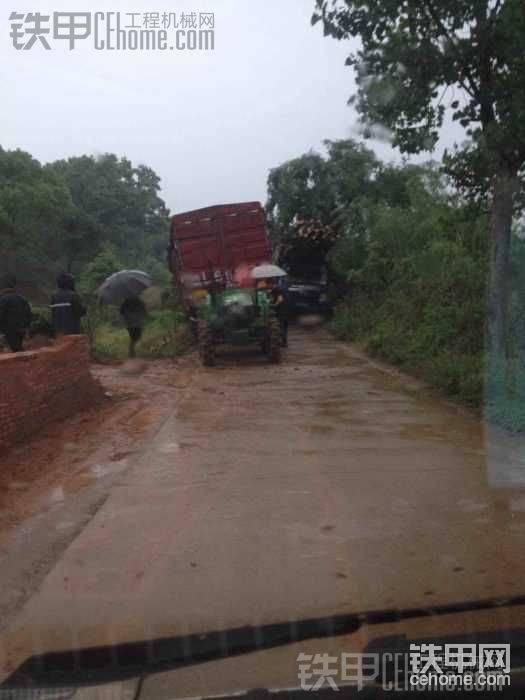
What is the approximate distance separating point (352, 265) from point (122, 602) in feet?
72.6

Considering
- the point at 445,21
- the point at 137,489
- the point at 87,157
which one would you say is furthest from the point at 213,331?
the point at 87,157

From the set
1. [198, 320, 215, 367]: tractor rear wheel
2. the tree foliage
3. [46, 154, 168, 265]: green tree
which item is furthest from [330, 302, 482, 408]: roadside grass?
[46, 154, 168, 265]: green tree

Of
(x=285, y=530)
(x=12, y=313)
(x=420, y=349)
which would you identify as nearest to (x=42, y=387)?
(x=12, y=313)

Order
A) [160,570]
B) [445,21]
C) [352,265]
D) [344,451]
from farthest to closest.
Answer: [352,265], [445,21], [344,451], [160,570]

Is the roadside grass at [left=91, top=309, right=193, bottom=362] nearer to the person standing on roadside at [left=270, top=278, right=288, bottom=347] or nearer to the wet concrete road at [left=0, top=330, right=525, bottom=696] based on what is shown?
the person standing on roadside at [left=270, top=278, right=288, bottom=347]

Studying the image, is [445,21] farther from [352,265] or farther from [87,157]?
[87,157]

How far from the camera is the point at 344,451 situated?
882cm

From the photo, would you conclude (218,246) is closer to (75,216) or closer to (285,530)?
(285,530)

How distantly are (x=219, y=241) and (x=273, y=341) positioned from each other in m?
3.46

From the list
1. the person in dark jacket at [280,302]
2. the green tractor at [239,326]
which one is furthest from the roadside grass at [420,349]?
the green tractor at [239,326]

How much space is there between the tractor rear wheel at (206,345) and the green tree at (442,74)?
6897mm

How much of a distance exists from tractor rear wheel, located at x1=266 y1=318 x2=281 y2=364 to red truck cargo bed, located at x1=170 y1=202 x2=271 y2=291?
249 cm

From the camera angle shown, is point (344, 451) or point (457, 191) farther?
point (457, 191)

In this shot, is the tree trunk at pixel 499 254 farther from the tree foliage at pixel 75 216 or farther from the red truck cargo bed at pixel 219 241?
the tree foliage at pixel 75 216
